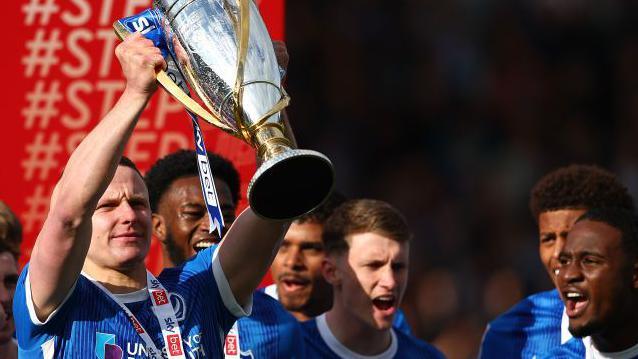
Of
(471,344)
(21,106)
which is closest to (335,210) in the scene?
(21,106)

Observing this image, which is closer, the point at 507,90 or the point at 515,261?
the point at 515,261

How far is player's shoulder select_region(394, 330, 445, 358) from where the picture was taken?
600 centimetres

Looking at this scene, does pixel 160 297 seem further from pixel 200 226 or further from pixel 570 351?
pixel 570 351

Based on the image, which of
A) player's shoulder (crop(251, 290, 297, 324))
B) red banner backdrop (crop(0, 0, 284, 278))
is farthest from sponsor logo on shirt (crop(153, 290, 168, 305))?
red banner backdrop (crop(0, 0, 284, 278))

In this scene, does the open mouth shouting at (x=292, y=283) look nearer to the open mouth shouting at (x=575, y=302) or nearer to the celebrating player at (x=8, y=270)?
the celebrating player at (x=8, y=270)

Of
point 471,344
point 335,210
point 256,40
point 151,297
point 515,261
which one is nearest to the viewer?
point 256,40

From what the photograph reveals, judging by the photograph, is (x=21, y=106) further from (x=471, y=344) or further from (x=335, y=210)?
(x=471, y=344)

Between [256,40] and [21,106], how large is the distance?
3.00 m

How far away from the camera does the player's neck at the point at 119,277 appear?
167 inches

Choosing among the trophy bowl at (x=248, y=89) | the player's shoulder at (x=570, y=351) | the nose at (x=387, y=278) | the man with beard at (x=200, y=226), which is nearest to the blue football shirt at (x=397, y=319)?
the nose at (x=387, y=278)

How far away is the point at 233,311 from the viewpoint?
4.33 metres

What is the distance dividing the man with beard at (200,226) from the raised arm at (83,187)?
1.34 m

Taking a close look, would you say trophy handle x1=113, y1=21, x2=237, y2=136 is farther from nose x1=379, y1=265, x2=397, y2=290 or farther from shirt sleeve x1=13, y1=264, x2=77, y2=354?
nose x1=379, y1=265, x2=397, y2=290

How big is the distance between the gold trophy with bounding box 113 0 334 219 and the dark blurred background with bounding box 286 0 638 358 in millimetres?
5804
